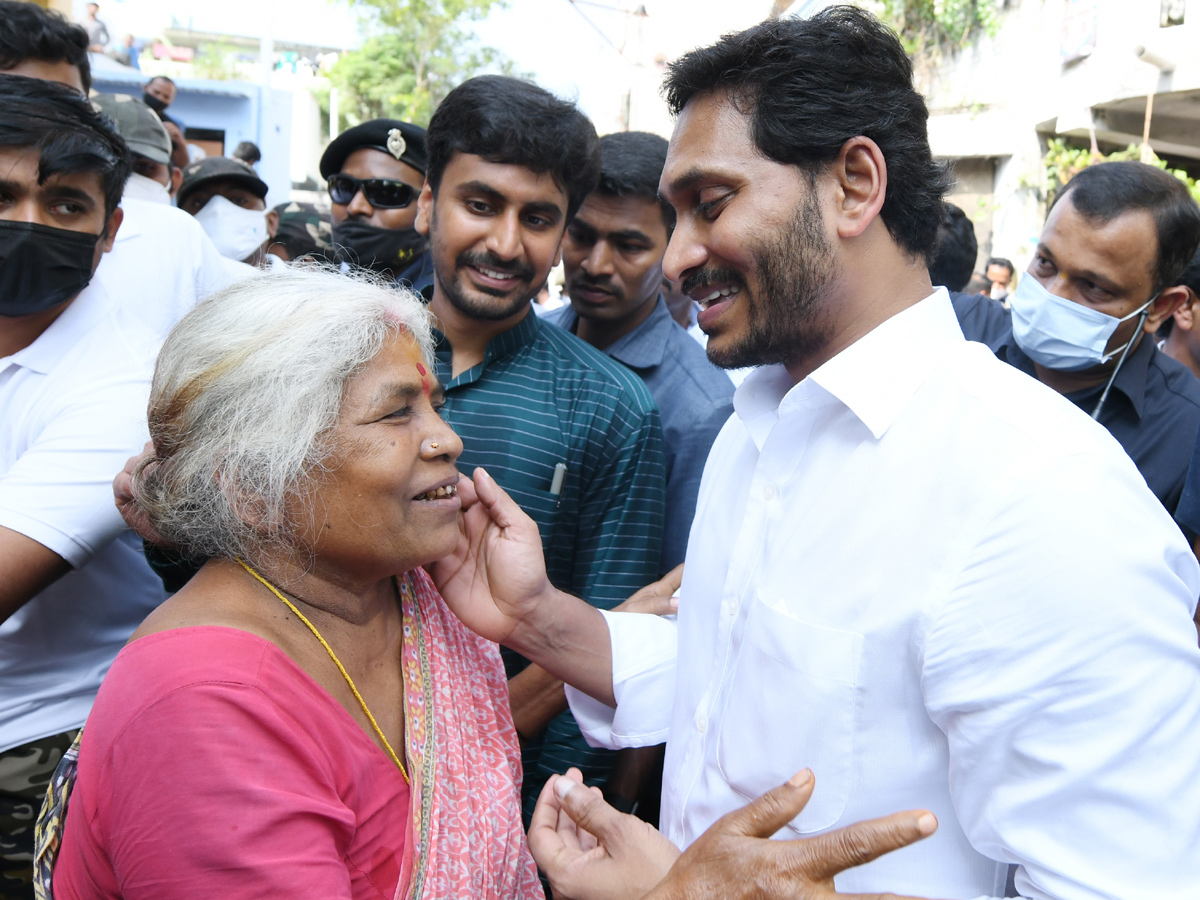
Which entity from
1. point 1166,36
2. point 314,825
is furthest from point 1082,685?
point 1166,36

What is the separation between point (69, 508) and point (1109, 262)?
129 inches

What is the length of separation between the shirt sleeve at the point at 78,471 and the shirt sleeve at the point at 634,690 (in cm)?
108

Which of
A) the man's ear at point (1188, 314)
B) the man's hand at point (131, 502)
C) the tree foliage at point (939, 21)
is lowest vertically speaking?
the man's hand at point (131, 502)

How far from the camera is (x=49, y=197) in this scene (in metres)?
2.32

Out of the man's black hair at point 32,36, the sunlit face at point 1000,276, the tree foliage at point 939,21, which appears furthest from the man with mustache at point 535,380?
the tree foliage at point 939,21

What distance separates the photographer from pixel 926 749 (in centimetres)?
134

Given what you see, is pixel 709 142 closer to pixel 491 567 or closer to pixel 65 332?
pixel 491 567

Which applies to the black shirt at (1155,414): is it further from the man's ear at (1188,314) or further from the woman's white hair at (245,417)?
the woman's white hair at (245,417)

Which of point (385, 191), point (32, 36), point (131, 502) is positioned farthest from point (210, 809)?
point (32, 36)

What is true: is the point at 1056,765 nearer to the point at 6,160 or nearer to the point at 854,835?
the point at 854,835

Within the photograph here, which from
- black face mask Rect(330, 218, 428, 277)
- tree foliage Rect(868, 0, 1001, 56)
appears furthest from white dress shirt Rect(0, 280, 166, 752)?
tree foliage Rect(868, 0, 1001, 56)

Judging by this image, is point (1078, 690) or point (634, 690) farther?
point (634, 690)

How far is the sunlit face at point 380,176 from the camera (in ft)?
12.6

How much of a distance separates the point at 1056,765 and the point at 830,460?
56 cm
